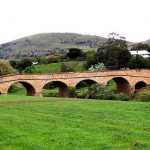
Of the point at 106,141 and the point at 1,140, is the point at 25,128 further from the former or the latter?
the point at 106,141

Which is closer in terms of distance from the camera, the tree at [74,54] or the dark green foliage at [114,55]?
the dark green foliage at [114,55]

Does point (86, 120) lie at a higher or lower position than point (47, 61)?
lower

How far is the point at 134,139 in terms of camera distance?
15.6 metres

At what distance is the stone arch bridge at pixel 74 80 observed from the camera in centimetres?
6531

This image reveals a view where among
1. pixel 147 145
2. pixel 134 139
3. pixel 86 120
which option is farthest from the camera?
pixel 86 120

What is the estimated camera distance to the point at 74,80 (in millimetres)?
71500

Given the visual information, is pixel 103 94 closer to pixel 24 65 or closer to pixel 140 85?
pixel 140 85

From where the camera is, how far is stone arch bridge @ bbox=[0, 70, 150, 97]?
65312 mm

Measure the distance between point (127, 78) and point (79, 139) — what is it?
2442 inches

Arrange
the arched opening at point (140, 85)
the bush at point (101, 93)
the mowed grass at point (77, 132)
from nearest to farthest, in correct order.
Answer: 1. the mowed grass at point (77, 132)
2. the bush at point (101, 93)
3. the arched opening at point (140, 85)

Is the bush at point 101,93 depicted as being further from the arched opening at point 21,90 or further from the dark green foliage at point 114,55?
the dark green foliage at point 114,55

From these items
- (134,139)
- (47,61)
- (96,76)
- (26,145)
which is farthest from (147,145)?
(47,61)

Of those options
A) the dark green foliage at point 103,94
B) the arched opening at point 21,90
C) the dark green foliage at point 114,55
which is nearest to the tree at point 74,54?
the dark green foliage at point 114,55

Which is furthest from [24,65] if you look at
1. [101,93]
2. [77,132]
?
[77,132]
